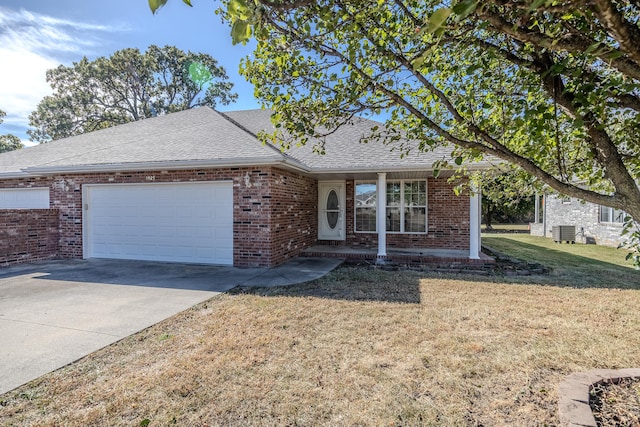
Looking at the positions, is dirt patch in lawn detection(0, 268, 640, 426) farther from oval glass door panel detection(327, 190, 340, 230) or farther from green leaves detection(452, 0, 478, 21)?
oval glass door panel detection(327, 190, 340, 230)

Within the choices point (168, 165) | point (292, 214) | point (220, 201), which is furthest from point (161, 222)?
point (292, 214)

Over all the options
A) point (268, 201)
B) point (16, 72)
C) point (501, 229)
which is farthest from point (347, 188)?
point (501, 229)

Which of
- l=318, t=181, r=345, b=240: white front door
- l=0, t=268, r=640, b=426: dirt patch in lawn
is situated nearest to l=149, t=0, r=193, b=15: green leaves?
l=0, t=268, r=640, b=426: dirt patch in lawn

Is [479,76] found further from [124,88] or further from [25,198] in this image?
[124,88]

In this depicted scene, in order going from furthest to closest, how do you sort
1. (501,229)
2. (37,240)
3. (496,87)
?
(501,229)
(37,240)
(496,87)

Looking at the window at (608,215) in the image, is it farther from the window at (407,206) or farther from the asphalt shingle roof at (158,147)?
the asphalt shingle roof at (158,147)

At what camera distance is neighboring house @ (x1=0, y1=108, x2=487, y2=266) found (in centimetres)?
834

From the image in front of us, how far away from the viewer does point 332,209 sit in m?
11.7

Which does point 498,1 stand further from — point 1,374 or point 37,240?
point 37,240

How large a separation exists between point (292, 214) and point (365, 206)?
3.04m

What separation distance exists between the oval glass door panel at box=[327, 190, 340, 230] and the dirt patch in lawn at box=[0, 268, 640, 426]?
6.27 m

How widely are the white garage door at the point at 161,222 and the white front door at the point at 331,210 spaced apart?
414cm

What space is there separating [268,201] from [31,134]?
112 feet

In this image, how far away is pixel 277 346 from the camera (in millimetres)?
3760
